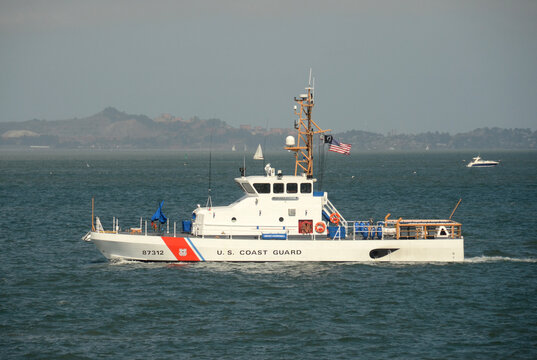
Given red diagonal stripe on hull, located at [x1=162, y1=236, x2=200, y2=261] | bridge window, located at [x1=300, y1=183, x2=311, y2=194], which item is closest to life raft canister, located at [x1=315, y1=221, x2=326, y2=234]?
bridge window, located at [x1=300, y1=183, x2=311, y2=194]

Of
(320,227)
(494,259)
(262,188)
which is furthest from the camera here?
(494,259)

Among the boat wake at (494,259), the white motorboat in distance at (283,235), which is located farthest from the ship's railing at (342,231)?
the boat wake at (494,259)

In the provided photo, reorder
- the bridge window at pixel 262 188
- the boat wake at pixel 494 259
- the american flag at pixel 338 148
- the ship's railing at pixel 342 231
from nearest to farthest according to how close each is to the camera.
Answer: the ship's railing at pixel 342 231
the bridge window at pixel 262 188
the american flag at pixel 338 148
the boat wake at pixel 494 259

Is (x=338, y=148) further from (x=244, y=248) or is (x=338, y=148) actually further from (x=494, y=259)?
(x=494, y=259)

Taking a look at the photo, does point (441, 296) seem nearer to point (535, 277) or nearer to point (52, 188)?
point (535, 277)

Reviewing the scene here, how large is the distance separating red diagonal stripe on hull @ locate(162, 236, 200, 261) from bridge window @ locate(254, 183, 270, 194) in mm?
4046

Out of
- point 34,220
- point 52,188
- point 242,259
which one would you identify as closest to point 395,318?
point 242,259

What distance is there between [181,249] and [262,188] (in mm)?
4579

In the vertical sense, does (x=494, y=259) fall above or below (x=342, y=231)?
below

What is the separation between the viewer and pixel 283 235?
103ft

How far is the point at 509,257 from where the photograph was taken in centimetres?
3597

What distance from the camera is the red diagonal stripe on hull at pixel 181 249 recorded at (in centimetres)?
3103

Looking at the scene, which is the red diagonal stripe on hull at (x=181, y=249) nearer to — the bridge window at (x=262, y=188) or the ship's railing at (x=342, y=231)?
the ship's railing at (x=342, y=231)

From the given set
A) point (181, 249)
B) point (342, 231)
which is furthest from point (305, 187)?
point (181, 249)
